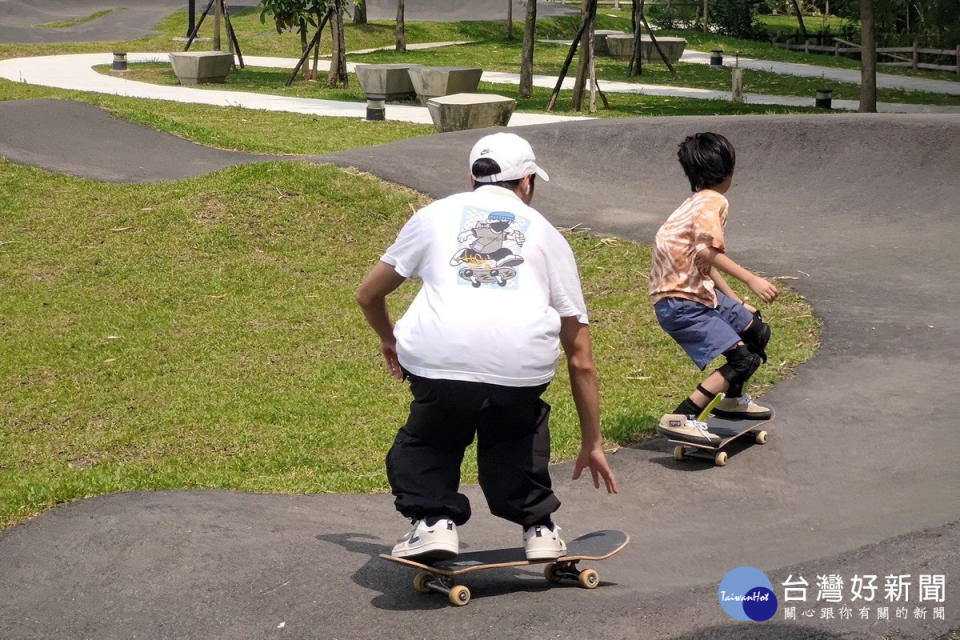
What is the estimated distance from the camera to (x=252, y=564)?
4766mm

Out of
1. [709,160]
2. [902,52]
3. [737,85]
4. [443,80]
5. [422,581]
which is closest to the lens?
[422,581]

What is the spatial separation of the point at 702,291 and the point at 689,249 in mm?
254

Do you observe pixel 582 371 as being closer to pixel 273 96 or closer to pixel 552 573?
pixel 552 573

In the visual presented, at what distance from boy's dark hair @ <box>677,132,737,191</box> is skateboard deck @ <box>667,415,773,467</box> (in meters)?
1.45

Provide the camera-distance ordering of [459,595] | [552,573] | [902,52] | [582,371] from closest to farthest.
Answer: [582,371], [459,595], [552,573], [902,52]

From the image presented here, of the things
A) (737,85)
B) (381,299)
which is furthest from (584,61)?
(381,299)

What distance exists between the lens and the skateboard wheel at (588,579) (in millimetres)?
4484

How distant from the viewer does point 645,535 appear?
558 centimetres

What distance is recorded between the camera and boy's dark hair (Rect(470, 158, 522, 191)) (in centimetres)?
417

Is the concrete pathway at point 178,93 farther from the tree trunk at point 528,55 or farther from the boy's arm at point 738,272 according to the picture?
the boy's arm at point 738,272

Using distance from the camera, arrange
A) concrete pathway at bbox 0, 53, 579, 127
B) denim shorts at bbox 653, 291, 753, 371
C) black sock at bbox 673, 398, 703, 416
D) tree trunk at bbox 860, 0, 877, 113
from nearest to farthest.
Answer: denim shorts at bbox 653, 291, 753, 371
black sock at bbox 673, 398, 703, 416
tree trunk at bbox 860, 0, 877, 113
concrete pathway at bbox 0, 53, 579, 127

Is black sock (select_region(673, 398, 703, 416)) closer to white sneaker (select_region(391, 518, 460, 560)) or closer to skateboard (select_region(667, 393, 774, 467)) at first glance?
skateboard (select_region(667, 393, 774, 467))

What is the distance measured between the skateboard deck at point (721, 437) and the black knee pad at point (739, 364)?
311mm

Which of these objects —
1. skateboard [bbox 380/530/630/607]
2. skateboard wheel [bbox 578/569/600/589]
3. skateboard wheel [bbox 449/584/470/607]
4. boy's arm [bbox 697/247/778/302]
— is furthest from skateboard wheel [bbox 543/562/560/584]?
boy's arm [bbox 697/247/778/302]
